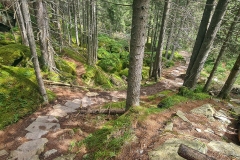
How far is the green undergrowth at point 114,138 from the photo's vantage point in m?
3.70

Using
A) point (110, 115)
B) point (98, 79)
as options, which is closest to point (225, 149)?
point (110, 115)

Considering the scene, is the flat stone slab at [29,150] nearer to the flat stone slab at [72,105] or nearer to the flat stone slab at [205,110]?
the flat stone slab at [72,105]

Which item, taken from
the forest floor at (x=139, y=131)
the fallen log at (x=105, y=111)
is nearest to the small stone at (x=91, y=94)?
the forest floor at (x=139, y=131)

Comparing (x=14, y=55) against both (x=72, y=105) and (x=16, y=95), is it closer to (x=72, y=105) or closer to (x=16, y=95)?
(x=16, y=95)

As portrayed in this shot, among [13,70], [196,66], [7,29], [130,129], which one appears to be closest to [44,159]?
[130,129]

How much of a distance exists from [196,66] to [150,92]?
3957 mm

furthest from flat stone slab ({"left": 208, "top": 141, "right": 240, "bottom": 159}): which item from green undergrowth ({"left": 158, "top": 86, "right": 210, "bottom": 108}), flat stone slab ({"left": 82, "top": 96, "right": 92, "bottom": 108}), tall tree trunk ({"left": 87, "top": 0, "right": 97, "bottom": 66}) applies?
tall tree trunk ({"left": 87, "top": 0, "right": 97, "bottom": 66})

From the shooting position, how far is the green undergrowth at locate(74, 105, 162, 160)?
3.70 meters

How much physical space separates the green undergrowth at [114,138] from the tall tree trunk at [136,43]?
19.7 inches

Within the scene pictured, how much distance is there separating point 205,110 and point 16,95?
793 centimetres

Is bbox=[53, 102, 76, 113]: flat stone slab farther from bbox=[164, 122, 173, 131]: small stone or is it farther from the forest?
bbox=[164, 122, 173, 131]: small stone

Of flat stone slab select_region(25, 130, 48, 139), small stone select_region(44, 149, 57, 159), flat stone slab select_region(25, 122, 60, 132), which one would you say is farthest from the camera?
flat stone slab select_region(25, 122, 60, 132)

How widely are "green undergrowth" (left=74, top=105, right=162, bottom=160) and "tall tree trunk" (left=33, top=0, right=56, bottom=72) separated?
5324mm

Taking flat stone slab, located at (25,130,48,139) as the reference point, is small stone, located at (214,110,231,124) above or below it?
above
